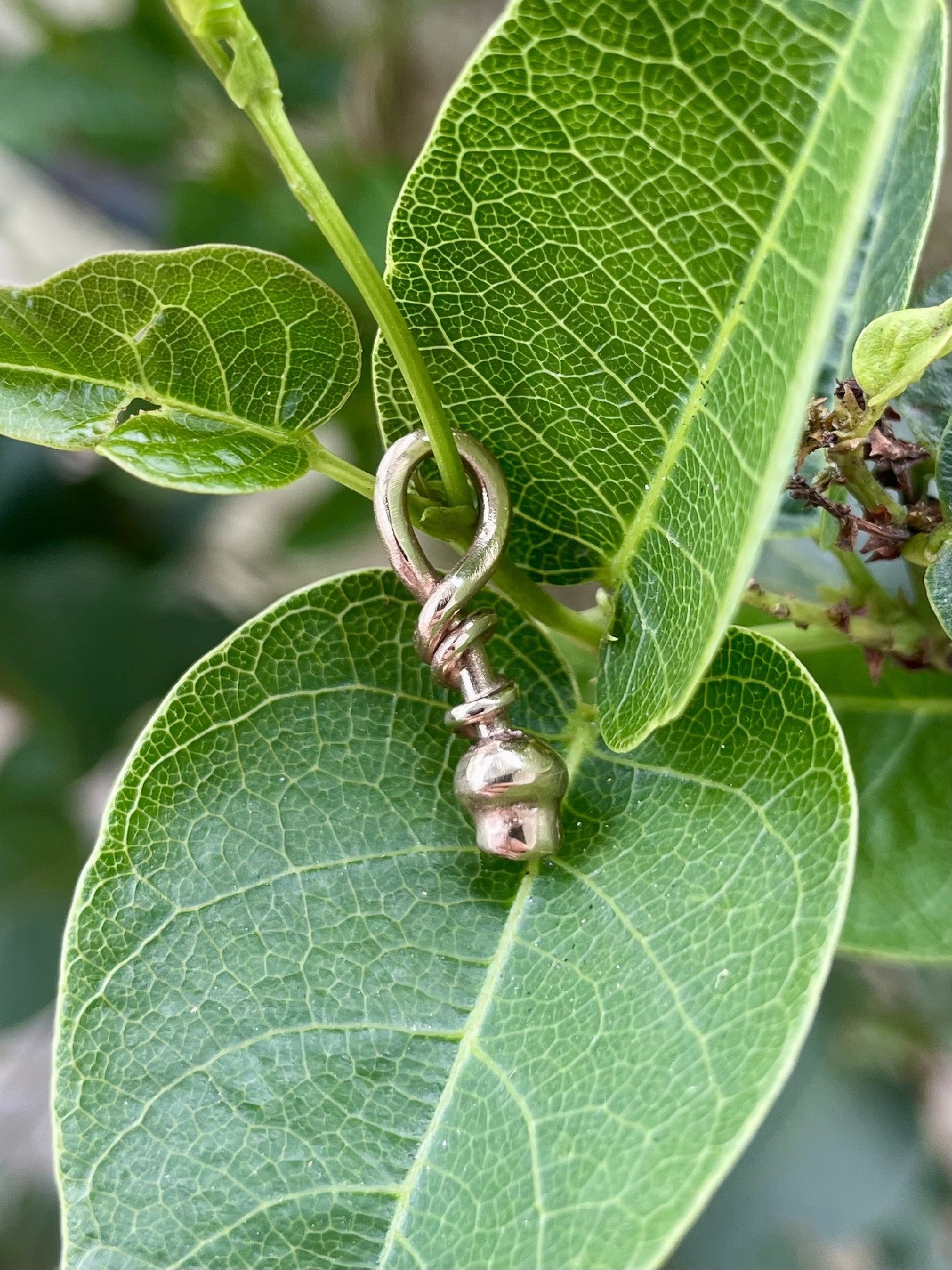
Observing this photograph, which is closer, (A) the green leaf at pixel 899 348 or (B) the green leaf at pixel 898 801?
(A) the green leaf at pixel 899 348

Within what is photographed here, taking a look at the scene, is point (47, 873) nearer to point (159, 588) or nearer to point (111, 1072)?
point (159, 588)

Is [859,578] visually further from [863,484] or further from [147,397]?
[147,397]

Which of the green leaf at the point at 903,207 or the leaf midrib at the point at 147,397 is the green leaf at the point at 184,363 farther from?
the green leaf at the point at 903,207

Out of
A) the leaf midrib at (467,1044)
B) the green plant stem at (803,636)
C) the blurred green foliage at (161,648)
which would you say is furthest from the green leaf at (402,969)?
the blurred green foliage at (161,648)

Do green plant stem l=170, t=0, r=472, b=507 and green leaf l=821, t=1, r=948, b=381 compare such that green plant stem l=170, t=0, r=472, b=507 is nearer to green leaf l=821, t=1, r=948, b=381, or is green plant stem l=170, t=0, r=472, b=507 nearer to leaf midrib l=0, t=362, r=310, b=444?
leaf midrib l=0, t=362, r=310, b=444

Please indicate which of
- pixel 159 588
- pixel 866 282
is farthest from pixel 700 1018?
pixel 159 588

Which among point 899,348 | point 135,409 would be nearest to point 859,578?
point 899,348

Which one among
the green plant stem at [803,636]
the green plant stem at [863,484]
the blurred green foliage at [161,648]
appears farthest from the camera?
the blurred green foliage at [161,648]
